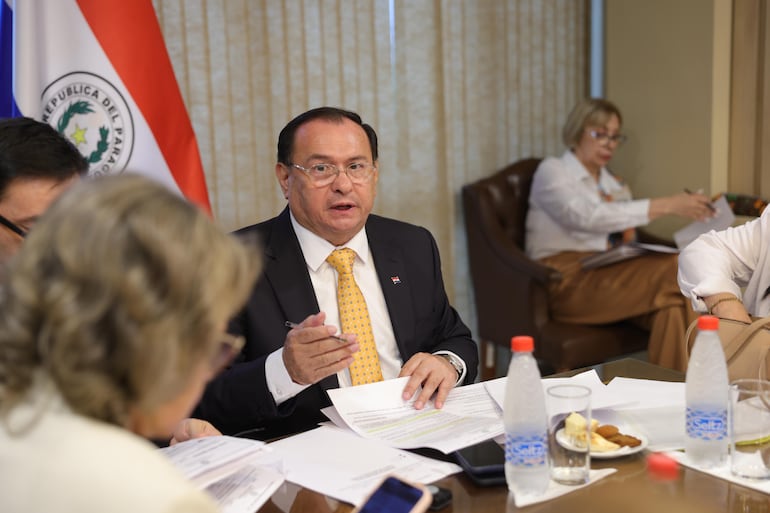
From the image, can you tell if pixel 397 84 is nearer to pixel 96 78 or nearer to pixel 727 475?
pixel 96 78

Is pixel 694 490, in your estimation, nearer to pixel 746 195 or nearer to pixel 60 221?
pixel 60 221

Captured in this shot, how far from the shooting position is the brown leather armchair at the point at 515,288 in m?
3.81

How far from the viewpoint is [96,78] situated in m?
2.87

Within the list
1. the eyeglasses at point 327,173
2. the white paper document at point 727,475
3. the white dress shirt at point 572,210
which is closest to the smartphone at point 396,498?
the white paper document at point 727,475

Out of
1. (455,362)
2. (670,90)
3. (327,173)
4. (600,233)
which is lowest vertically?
(600,233)

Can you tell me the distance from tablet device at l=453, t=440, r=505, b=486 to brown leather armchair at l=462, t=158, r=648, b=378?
7.54ft

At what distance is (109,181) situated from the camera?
86cm

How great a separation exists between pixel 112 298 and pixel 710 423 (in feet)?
3.75

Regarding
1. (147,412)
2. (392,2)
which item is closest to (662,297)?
(392,2)

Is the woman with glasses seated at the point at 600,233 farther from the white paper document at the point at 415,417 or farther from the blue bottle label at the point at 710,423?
the blue bottle label at the point at 710,423

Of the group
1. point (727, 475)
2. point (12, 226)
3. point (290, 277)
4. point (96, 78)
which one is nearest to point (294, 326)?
point (290, 277)

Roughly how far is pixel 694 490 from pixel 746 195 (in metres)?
3.05

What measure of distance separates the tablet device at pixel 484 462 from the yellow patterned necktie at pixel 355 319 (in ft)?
2.01

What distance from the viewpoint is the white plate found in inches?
55.4
